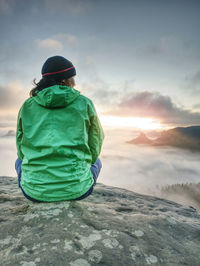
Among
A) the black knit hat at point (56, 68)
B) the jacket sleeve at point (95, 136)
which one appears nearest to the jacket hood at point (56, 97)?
the jacket sleeve at point (95, 136)

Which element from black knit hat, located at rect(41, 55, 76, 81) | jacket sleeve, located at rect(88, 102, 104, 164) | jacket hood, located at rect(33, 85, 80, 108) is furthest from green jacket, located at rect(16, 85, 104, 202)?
black knit hat, located at rect(41, 55, 76, 81)

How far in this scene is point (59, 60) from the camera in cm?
319

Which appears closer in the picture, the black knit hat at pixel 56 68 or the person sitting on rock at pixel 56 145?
the person sitting on rock at pixel 56 145

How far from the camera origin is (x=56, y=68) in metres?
3.13

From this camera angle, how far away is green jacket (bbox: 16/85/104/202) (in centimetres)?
231

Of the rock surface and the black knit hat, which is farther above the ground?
the black knit hat

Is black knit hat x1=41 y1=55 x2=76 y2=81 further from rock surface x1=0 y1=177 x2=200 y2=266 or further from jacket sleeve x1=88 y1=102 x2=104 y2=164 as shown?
rock surface x1=0 y1=177 x2=200 y2=266

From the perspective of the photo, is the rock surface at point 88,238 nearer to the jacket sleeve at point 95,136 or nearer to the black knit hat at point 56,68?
the jacket sleeve at point 95,136

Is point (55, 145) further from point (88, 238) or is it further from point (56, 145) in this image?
point (88, 238)

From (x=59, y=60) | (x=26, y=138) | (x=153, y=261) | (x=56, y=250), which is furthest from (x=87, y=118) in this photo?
(x=153, y=261)

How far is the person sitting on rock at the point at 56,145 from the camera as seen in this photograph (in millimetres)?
2311

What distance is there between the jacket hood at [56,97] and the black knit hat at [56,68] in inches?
31.9

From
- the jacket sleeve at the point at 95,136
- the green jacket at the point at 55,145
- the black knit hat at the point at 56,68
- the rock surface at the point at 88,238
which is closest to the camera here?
the rock surface at the point at 88,238

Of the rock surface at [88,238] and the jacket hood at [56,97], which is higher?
the jacket hood at [56,97]
